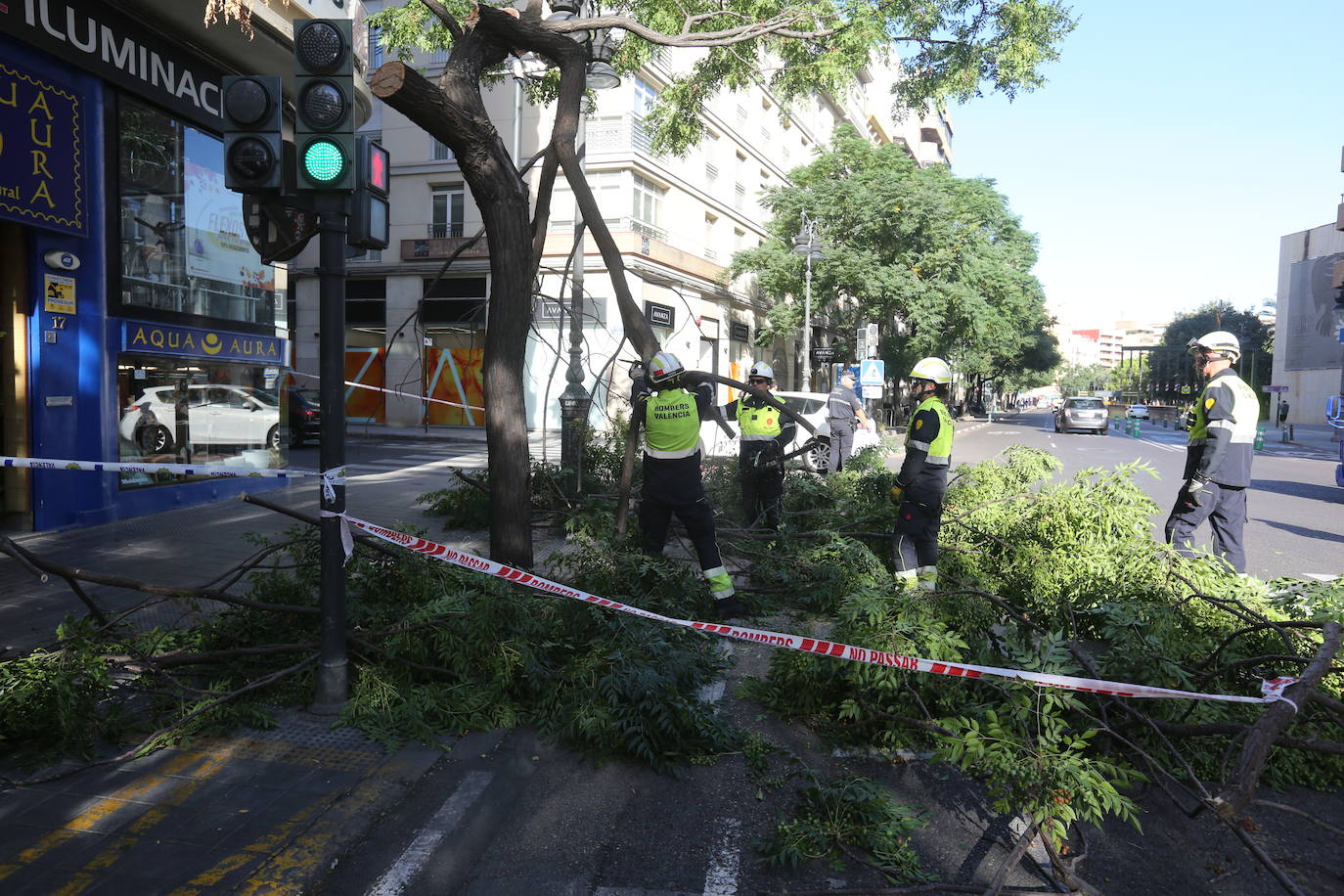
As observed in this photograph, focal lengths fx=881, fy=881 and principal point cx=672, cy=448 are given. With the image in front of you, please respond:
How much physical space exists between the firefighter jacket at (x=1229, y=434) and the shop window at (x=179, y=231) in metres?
10.0

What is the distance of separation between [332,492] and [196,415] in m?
7.37

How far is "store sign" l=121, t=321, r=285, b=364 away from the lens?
9320mm

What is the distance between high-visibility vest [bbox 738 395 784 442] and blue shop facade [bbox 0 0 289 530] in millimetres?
6378

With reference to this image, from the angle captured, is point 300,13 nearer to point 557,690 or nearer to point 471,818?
point 557,690

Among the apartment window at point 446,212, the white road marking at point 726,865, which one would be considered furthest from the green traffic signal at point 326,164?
the apartment window at point 446,212

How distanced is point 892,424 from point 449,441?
24108 mm

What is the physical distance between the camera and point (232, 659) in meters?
4.57

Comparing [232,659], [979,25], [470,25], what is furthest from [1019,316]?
[232,659]

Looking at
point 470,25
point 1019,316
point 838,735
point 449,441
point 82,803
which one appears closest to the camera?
point 82,803

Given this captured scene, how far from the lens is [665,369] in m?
6.29

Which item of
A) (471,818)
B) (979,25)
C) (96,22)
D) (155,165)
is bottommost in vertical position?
(471,818)

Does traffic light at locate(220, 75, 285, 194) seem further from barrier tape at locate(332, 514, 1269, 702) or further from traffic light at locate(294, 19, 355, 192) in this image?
barrier tape at locate(332, 514, 1269, 702)

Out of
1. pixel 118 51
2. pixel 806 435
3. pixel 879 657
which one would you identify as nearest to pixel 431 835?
pixel 879 657

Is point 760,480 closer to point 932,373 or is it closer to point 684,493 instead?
point 684,493
